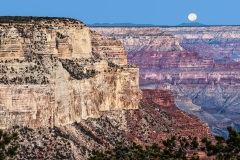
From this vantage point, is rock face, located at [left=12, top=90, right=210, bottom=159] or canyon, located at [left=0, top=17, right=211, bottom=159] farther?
rock face, located at [left=12, top=90, right=210, bottom=159]

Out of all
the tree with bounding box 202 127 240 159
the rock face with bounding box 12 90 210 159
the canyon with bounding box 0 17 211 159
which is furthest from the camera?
the rock face with bounding box 12 90 210 159

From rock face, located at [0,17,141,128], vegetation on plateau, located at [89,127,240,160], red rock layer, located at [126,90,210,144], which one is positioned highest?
rock face, located at [0,17,141,128]

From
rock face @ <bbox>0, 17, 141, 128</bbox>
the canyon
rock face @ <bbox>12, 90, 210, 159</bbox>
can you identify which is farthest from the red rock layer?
rock face @ <bbox>0, 17, 141, 128</bbox>

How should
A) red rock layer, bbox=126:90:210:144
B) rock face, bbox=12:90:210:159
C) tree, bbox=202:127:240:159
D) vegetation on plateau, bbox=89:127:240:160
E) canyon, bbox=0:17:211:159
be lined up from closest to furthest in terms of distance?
tree, bbox=202:127:240:159, vegetation on plateau, bbox=89:127:240:160, canyon, bbox=0:17:211:159, rock face, bbox=12:90:210:159, red rock layer, bbox=126:90:210:144

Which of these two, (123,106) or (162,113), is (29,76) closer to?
(123,106)

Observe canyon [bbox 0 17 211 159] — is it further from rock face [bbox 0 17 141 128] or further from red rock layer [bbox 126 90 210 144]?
red rock layer [bbox 126 90 210 144]

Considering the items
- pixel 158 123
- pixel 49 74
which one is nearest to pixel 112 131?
pixel 158 123

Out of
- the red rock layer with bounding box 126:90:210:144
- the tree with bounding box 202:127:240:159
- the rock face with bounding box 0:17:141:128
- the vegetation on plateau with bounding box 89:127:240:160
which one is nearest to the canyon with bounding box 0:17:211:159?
the rock face with bounding box 0:17:141:128

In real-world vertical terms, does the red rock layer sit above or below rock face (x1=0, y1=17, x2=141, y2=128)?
below

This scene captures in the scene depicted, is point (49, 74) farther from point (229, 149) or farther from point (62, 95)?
point (229, 149)
